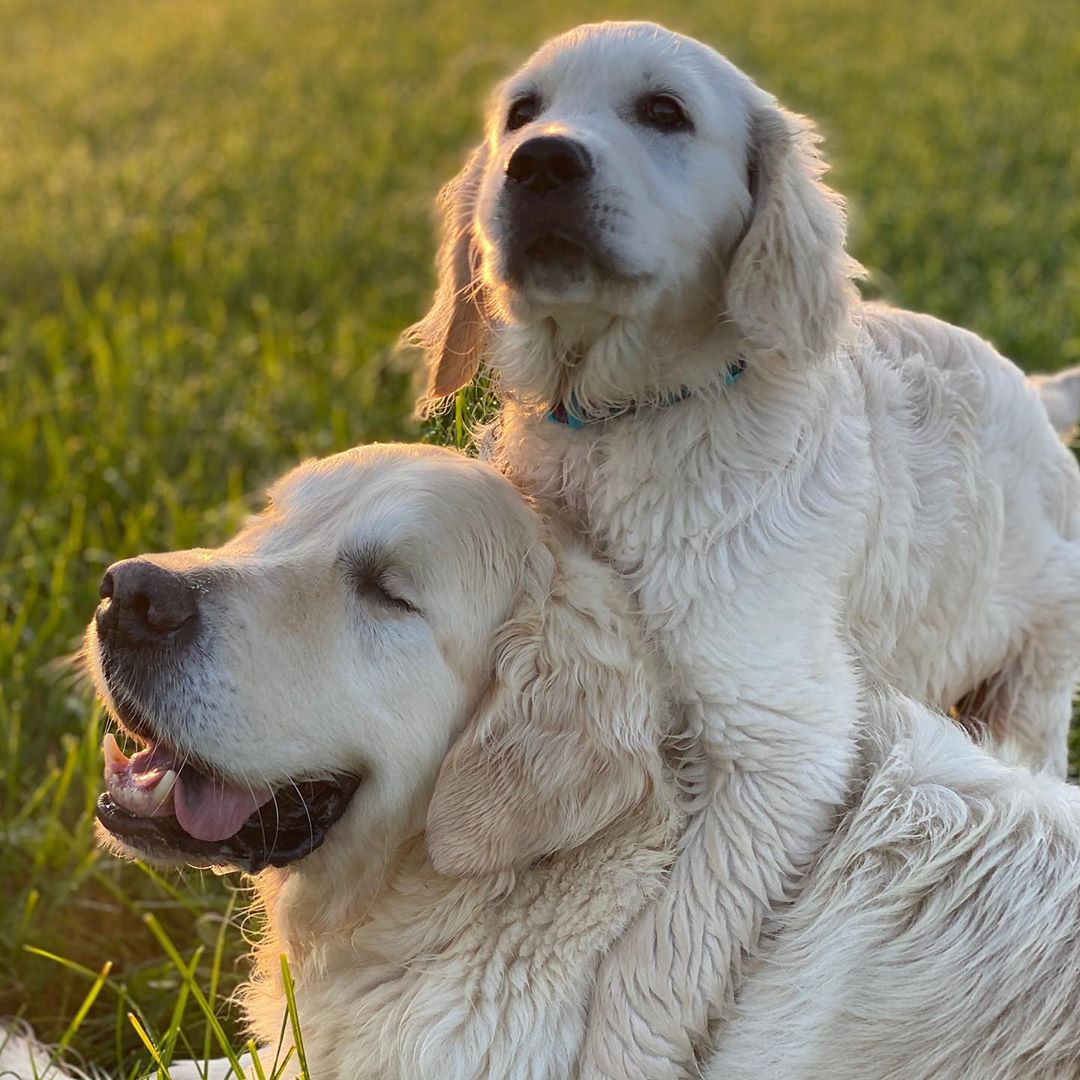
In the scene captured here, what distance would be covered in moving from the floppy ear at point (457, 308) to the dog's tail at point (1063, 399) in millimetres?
1738

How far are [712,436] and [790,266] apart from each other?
356mm

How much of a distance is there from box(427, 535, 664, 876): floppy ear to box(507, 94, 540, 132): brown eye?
1151 mm

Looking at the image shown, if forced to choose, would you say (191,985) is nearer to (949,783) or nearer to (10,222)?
(949,783)

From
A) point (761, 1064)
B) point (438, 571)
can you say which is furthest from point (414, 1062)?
point (438, 571)

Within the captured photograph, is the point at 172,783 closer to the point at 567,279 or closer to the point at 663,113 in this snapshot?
the point at 567,279

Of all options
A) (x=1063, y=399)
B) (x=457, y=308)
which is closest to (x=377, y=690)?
(x=457, y=308)

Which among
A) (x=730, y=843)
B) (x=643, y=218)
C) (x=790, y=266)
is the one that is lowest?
(x=730, y=843)

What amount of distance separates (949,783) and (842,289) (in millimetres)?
966

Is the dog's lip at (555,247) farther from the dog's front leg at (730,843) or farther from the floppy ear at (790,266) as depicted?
the dog's front leg at (730,843)

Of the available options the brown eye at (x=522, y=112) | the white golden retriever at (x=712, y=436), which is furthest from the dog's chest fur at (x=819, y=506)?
the brown eye at (x=522, y=112)

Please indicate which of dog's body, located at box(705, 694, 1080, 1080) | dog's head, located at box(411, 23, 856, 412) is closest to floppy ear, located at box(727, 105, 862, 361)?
dog's head, located at box(411, 23, 856, 412)

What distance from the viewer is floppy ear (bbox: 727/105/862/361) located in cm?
272

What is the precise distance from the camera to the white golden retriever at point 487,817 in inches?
90.4

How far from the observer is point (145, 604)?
2.28 meters
